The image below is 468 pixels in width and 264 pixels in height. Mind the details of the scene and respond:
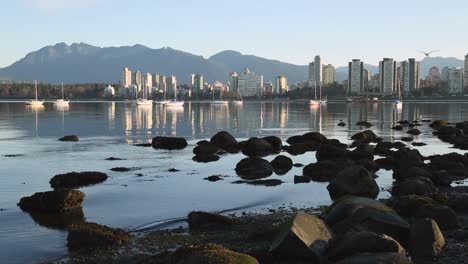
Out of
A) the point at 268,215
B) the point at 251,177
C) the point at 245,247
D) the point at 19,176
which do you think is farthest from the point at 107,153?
the point at 245,247

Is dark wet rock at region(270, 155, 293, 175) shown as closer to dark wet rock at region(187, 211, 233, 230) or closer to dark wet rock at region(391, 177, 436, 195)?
dark wet rock at region(391, 177, 436, 195)

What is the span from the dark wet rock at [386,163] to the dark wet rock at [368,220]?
16.6m

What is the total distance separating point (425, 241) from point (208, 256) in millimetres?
6586

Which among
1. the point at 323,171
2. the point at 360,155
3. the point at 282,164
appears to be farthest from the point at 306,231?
the point at 360,155

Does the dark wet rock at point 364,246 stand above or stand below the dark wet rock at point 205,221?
above

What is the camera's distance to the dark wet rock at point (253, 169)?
2919 centimetres

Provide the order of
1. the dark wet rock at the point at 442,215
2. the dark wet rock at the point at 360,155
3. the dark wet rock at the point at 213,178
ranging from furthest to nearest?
1. the dark wet rock at the point at 360,155
2. the dark wet rock at the point at 213,178
3. the dark wet rock at the point at 442,215

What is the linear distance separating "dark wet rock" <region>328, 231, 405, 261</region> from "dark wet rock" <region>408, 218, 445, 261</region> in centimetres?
144

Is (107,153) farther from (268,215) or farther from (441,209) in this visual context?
(441,209)

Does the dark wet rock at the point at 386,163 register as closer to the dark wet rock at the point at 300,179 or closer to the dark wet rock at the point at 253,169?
the dark wet rock at the point at 300,179

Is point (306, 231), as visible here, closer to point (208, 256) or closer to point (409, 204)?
point (208, 256)

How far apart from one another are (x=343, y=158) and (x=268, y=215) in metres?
16.3

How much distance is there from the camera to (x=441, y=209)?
17.2 meters

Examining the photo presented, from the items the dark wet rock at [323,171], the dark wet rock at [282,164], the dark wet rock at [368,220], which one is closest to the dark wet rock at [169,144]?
the dark wet rock at [282,164]
